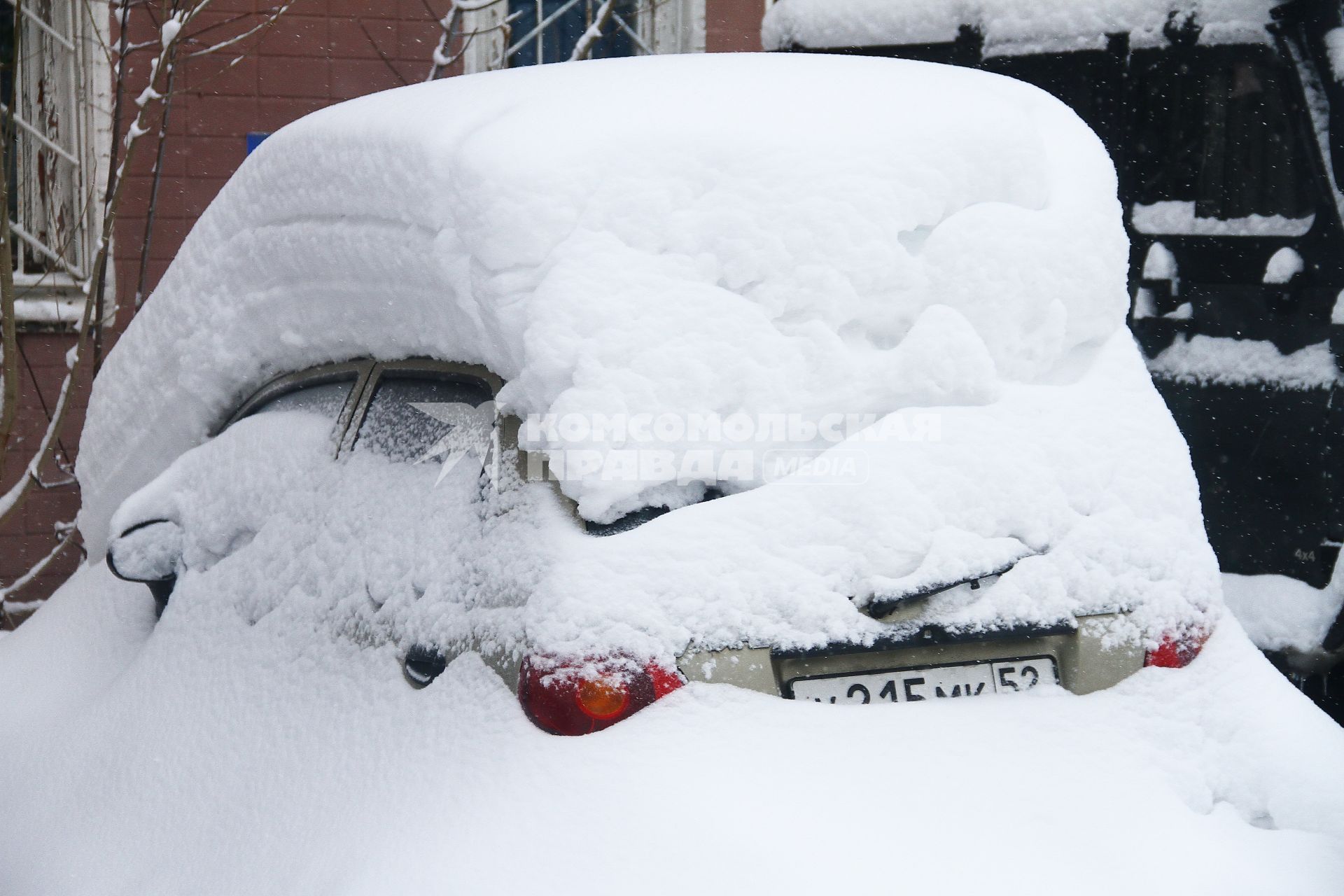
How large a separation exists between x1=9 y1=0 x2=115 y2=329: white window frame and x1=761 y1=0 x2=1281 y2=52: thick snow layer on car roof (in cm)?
320

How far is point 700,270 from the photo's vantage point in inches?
79.7

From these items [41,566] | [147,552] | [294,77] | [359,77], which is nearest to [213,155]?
[294,77]

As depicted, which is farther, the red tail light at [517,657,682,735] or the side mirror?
the side mirror

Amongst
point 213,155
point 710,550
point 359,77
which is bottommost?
point 213,155

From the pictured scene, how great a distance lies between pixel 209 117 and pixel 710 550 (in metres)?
5.11

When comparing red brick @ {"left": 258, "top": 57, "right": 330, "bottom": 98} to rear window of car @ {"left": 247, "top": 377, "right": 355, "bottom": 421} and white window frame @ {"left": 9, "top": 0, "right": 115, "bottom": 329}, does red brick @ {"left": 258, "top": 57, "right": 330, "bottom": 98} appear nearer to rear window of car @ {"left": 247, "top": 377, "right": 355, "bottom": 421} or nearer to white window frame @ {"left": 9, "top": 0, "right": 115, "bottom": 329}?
white window frame @ {"left": 9, "top": 0, "right": 115, "bottom": 329}

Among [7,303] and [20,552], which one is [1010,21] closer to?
[7,303]

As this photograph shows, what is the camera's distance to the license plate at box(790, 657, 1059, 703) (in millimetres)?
1948

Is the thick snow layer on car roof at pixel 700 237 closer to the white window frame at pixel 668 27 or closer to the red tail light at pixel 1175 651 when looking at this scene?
the red tail light at pixel 1175 651

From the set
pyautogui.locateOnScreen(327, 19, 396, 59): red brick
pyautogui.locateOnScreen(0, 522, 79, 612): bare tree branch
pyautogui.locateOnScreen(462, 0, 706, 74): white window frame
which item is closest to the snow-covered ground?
pyautogui.locateOnScreen(0, 522, 79, 612): bare tree branch

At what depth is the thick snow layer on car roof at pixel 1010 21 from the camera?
3742 millimetres

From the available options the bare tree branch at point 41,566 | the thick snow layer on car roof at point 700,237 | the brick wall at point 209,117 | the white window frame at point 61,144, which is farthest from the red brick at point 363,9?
the thick snow layer on car roof at point 700,237

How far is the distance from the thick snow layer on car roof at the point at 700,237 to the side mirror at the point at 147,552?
502mm

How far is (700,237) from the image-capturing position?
203 centimetres
